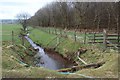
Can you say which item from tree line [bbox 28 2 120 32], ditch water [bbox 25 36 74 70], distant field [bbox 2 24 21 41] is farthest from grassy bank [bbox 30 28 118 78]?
tree line [bbox 28 2 120 32]

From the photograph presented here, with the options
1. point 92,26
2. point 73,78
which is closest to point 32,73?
point 73,78

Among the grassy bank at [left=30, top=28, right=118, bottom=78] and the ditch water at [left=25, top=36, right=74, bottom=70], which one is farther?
the ditch water at [left=25, top=36, right=74, bottom=70]

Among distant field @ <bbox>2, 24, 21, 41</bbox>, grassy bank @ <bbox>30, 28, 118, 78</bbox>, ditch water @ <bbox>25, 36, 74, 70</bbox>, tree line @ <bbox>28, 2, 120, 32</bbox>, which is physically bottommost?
ditch water @ <bbox>25, 36, 74, 70</bbox>

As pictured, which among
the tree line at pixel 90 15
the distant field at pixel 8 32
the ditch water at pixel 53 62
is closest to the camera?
the ditch water at pixel 53 62

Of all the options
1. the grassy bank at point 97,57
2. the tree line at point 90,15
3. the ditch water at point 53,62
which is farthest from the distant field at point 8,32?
the tree line at point 90,15

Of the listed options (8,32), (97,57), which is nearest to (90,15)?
(8,32)

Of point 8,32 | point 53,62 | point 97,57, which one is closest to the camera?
point 97,57

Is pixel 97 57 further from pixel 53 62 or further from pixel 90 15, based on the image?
pixel 90 15

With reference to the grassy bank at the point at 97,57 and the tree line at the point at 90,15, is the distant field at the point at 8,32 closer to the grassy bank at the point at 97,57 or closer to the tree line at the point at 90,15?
the grassy bank at the point at 97,57

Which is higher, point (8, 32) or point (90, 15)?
point (90, 15)

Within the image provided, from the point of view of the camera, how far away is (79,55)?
64.5 ft

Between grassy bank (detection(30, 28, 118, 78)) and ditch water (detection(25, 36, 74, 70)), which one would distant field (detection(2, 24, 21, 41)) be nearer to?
grassy bank (detection(30, 28, 118, 78))

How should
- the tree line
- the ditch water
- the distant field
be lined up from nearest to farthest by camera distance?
the ditch water, the distant field, the tree line

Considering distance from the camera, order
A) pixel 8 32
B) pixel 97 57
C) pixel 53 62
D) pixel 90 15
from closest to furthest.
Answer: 1. pixel 97 57
2. pixel 53 62
3. pixel 90 15
4. pixel 8 32
